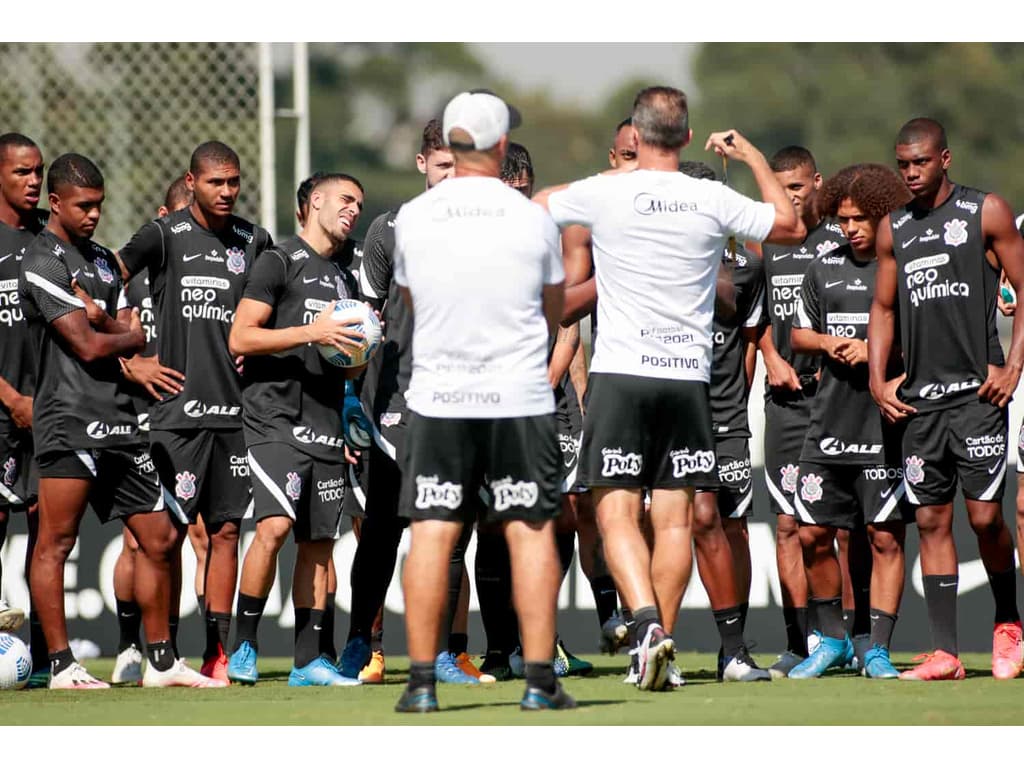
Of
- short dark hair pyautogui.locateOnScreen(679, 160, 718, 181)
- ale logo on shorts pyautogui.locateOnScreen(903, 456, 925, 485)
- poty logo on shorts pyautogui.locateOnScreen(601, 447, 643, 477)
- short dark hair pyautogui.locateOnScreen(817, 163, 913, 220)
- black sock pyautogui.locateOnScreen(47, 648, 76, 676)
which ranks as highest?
short dark hair pyautogui.locateOnScreen(679, 160, 718, 181)

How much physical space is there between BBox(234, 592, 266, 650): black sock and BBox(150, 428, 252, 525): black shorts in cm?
73

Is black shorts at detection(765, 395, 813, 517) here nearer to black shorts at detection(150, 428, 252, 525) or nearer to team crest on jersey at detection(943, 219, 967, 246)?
team crest on jersey at detection(943, 219, 967, 246)

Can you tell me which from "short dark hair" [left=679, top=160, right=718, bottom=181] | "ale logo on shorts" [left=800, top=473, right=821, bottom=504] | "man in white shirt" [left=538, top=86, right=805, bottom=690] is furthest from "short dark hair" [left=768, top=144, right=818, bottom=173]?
"man in white shirt" [left=538, top=86, right=805, bottom=690]

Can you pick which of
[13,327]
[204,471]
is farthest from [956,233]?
[13,327]

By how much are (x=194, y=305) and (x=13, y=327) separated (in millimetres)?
1012

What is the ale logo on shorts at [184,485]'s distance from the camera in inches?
400

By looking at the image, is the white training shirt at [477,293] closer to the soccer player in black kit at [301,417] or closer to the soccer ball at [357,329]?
the soccer ball at [357,329]

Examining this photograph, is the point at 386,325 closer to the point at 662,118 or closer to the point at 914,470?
the point at 662,118

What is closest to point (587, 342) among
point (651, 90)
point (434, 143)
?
point (434, 143)

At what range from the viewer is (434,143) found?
9602mm

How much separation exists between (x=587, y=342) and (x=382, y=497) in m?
5.48

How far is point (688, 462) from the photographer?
8430mm

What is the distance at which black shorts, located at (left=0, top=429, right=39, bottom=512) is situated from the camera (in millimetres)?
10227

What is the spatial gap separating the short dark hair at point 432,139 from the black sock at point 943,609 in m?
3.31
